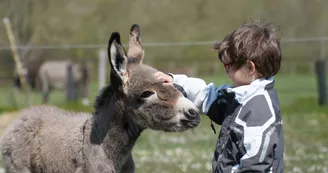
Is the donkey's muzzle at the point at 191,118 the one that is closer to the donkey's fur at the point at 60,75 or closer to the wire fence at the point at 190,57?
the donkey's fur at the point at 60,75

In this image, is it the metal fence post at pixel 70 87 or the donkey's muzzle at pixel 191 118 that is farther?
the metal fence post at pixel 70 87

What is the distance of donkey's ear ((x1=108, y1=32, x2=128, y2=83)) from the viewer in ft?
15.3

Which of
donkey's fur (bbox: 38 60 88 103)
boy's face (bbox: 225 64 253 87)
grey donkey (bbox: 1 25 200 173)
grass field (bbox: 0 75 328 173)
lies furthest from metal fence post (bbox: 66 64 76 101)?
boy's face (bbox: 225 64 253 87)

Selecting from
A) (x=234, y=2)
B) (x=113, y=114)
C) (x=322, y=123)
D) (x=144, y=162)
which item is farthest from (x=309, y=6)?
(x=113, y=114)

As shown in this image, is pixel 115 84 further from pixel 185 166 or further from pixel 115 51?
pixel 185 166

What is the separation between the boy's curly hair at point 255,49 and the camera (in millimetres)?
4121

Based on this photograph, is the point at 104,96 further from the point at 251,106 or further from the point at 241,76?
the point at 251,106

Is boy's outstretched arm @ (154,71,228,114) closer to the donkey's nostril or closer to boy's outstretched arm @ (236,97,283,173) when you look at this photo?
the donkey's nostril

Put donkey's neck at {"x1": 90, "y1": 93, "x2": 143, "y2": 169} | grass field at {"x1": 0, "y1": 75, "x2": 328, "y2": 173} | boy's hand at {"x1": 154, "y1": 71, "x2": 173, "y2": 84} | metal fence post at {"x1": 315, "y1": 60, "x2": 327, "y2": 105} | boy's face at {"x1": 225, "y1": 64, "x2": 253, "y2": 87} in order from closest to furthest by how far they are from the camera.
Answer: boy's face at {"x1": 225, "y1": 64, "x2": 253, "y2": 87} → boy's hand at {"x1": 154, "y1": 71, "x2": 173, "y2": 84} → donkey's neck at {"x1": 90, "y1": 93, "x2": 143, "y2": 169} → grass field at {"x1": 0, "y1": 75, "x2": 328, "y2": 173} → metal fence post at {"x1": 315, "y1": 60, "x2": 327, "y2": 105}

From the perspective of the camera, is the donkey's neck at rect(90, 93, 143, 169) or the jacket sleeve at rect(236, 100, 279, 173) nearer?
the jacket sleeve at rect(236, 100, 279, 173)

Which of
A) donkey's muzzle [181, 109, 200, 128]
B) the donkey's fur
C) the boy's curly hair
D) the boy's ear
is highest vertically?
the boy's curly hair

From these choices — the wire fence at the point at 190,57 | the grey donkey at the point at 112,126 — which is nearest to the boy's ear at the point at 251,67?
the grey donkey at the point at 112,126

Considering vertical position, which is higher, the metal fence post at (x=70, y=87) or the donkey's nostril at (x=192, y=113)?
the donkey's nostril at (x=192, y=113)

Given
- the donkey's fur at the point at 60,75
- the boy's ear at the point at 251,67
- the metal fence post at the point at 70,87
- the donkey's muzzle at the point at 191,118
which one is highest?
the boy's ear at the point at 251,67
